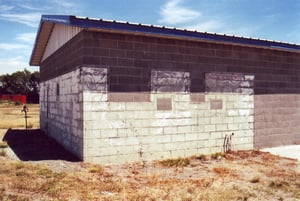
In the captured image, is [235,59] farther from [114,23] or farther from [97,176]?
[97,176]

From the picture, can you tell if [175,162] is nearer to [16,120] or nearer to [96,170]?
[96,170]

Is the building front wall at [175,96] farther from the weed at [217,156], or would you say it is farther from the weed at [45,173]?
the weed at [45,173]

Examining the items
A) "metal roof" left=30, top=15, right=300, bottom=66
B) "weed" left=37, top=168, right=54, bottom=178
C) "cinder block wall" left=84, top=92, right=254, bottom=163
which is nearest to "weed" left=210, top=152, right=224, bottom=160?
"cinder block wall" left=84, top=92, right=254, bottom=163

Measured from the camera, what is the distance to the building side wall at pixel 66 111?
29.2 feet

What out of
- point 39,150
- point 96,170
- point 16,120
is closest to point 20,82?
point 16,120

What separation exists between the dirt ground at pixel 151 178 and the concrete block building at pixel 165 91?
2.36 feet

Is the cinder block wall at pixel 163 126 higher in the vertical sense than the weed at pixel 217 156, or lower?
higher

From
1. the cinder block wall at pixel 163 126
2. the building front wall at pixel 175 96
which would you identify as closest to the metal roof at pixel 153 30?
the building front wall at pixel 175 96

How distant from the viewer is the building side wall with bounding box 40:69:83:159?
8.91 m

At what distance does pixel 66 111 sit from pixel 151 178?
4581mm

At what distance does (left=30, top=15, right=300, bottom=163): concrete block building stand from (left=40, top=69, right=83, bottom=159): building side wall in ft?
0.10

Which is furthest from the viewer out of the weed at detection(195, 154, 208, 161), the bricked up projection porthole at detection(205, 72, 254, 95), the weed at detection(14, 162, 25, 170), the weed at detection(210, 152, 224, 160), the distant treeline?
the distant treeline

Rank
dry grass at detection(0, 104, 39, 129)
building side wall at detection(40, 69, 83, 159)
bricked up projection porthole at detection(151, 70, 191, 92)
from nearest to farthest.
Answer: building side wall at detection(40, 69, 83, 159) < bricked up projection porthole at detection(151, 70, 191, 92) < dry grass at detection(0, 104, 39, 129)

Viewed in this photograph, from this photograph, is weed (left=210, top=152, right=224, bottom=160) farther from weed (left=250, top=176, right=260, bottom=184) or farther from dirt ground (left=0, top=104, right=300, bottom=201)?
weed (left=250, top=176, right=260, bottom=184)
